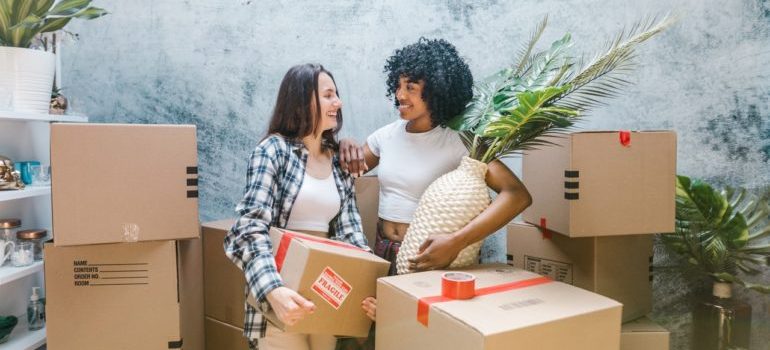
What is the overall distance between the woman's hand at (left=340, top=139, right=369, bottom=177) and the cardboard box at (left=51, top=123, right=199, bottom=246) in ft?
1.71

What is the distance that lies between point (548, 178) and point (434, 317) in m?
0.89

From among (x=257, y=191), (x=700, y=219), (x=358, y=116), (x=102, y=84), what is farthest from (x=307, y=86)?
(x=700, y=219)

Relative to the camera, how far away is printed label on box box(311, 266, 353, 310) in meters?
1.39

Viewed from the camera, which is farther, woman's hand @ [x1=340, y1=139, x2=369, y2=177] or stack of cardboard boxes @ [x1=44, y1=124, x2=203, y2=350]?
woman's hand @ [x1=340, y1=139, x2=369, y2=177]

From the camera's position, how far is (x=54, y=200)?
1.64 meters

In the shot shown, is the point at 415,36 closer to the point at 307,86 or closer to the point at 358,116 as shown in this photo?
the point at 358,116

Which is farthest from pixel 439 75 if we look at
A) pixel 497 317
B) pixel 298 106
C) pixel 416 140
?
pixel 497 317

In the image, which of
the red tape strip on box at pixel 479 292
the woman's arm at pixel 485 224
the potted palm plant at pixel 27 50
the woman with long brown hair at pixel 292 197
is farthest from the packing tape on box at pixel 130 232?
the red tape strip on box at pixel 479 292

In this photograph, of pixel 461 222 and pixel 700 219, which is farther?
pixel 700 219

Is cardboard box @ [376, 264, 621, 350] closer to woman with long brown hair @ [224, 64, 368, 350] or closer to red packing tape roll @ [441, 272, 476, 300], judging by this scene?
red packing tape roll @ [441, 272, 476, 300]

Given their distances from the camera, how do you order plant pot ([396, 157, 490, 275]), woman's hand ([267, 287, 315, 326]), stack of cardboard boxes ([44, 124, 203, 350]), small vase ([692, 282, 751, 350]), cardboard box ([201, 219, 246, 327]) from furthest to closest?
cardboard box ([201, 219, 246, 327])
small vase ([692, 282, 751, 350])
stack of cardboard boxes ([44, 124, 203, 350])
plant pot ([396, 157, 490, 275])
woman's hand ([267, 287, 315, 326])

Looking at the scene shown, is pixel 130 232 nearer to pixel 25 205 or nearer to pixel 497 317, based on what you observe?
pixel 25 205

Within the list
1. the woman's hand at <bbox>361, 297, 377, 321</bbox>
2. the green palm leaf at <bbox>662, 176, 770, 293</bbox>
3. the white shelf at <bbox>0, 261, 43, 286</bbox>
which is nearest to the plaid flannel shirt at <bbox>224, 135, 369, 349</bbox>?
the woman's hand at <bbox>361, 297, 377, 321</bbox>

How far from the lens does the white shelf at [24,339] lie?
1.90 m
